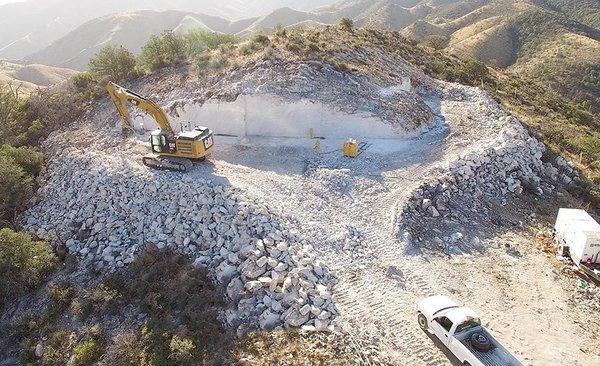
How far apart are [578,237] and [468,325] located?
20.7ft

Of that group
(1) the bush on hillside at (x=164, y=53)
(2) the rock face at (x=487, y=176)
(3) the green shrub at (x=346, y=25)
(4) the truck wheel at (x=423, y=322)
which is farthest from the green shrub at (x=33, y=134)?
(4) the truck wheel at (x=423, y=322)

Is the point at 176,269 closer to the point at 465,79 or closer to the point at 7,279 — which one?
the point at 7,279

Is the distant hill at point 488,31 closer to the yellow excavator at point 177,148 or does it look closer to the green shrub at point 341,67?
the green shrub at point 341,67

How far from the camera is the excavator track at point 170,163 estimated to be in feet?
65.1

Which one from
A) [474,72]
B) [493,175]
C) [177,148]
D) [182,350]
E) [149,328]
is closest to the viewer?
[182,350]

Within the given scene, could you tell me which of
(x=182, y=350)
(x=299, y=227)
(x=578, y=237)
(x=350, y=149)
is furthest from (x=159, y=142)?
(x=578, y=237)

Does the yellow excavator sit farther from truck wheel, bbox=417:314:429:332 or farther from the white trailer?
the white trailer

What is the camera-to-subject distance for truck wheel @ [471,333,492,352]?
10992 millimetres

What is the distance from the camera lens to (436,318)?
11820 millimetres

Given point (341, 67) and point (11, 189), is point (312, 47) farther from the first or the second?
point (11, 189)

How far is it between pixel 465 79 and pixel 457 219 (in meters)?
21.4

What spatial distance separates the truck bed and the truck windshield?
3.5 inches

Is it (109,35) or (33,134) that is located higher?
(33,134)

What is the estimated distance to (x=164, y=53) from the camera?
30875 millimetres
